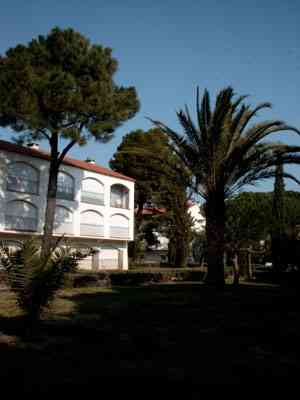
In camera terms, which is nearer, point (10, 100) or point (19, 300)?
point (19, 300)

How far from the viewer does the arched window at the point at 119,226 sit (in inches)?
1444

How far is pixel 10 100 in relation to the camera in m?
22.1

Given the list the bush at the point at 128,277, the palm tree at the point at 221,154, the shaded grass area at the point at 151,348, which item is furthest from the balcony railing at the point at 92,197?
the shaded grass area at the point at 151,348

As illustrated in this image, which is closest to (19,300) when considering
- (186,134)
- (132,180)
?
(186,134)

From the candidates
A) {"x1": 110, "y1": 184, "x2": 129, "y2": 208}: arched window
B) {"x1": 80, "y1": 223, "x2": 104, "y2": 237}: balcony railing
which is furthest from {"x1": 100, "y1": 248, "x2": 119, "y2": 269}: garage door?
{"x1": 110, "y1": 184, "x2": 129, "y2": 208}: arched window

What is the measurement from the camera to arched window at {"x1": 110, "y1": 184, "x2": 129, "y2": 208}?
37.6 meters

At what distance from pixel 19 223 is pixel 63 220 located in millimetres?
4275

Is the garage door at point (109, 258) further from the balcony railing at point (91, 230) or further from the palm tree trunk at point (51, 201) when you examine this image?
the palm tree trunk at point (51, 201)

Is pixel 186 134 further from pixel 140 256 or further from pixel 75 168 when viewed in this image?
pixel 140 256

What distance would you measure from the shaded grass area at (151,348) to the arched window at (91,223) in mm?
23556

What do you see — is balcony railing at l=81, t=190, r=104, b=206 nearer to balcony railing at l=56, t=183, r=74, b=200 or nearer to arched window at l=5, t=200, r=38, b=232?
balcony railing at l=56, t=183, r=74, b=200

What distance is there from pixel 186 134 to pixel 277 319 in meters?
8.71

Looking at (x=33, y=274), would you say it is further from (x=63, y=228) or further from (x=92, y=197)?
(x=92, y=197)

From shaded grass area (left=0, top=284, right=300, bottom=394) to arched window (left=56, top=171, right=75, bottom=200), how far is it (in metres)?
22.4
